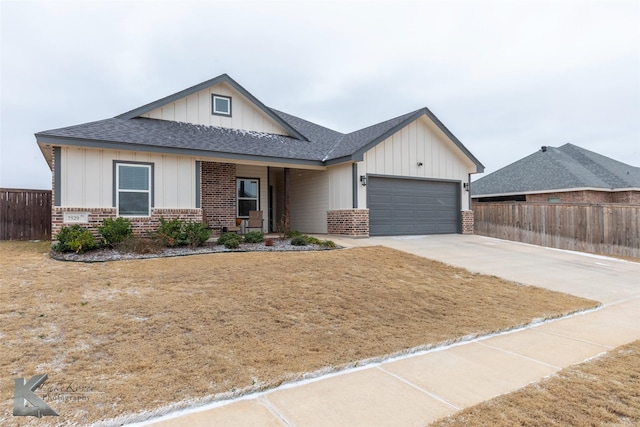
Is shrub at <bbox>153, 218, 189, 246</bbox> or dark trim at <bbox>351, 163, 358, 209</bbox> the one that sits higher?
dark trim at <bbox>351, 163, 358, 209</bbox>

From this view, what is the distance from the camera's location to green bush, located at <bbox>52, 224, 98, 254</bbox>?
8.82 m

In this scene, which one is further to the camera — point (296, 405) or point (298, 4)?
point (298, 4)

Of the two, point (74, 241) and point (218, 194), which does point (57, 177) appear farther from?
point (218, 194)

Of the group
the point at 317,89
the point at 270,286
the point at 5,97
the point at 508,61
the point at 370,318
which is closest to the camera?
the point at 370,318

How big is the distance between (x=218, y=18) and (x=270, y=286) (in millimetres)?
10274

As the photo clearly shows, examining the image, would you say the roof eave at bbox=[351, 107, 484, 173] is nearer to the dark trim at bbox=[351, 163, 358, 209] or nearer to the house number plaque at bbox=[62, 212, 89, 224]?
the dark trim at bbox=[351, 163, 358, 209]

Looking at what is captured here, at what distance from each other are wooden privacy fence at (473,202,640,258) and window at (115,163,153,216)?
48.6 ft

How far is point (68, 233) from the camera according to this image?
9.23 m

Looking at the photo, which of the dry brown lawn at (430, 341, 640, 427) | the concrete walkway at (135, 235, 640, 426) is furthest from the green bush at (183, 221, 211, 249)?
the dry brown lawn at (430, 341, 640, 427)

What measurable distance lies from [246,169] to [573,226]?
13454mm

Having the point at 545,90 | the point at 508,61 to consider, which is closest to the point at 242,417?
the point at 508,61

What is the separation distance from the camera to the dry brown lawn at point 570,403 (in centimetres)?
273

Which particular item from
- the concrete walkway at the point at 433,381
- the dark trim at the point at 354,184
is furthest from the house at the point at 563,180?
the concrete walkway at the point at 433,381

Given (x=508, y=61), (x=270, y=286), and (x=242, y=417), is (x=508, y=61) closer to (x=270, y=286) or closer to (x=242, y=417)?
(x=270, y=286)
